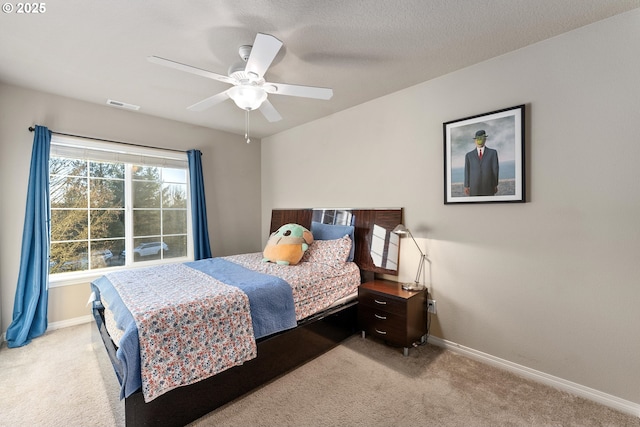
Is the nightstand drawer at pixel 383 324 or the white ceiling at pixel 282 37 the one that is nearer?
the white ceiling at pixel 282 37

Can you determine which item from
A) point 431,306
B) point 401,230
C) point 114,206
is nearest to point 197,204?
point 114,206

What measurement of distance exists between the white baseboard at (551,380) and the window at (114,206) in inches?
137

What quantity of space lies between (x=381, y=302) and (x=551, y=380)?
1273 millimetres

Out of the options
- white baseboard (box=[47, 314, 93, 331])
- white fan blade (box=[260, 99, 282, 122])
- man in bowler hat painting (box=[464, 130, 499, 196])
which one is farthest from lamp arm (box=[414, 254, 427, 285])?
white baseboard (box=[47, 314, 93, 331])

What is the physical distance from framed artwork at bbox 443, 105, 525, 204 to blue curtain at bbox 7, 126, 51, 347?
152 inches

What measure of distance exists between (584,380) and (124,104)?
4.76 m

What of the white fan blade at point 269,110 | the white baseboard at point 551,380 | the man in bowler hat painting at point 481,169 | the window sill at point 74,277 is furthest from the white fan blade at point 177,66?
the white baseboard at point 551,380

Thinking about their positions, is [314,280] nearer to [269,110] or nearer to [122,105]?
[269,110]

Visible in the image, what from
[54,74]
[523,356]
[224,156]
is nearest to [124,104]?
[54,74]

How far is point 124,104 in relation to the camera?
3098mm

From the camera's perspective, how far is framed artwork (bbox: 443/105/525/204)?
6.89ft

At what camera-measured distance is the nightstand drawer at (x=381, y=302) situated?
2.34 meters

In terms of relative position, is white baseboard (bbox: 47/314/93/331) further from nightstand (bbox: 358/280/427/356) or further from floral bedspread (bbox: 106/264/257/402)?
nightstand (bbox: 358/280/427/356)

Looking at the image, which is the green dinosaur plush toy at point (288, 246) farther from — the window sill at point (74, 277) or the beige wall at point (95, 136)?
the window sill at point (74, 277)
